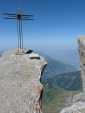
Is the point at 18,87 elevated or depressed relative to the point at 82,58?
elevated

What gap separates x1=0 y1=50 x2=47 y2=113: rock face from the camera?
898 cm

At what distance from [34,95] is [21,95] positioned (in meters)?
0.45

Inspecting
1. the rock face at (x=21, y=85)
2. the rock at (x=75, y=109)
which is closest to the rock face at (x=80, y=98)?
the rock at (x=75, y=109)

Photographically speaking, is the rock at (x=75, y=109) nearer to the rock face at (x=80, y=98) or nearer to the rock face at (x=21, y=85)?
the rock face at (x=80, y=98)

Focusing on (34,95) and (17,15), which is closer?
(34,95)

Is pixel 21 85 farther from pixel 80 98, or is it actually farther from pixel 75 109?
pixel 80 98

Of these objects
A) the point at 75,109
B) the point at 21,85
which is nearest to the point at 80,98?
the point at 75,109

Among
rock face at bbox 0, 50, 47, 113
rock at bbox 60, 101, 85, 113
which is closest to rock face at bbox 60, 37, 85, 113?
rock at bbox 60, 101, 85, 113

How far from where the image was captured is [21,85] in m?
9.67

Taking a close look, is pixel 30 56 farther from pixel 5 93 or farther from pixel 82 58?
pixel 82 58

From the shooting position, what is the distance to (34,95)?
916cm

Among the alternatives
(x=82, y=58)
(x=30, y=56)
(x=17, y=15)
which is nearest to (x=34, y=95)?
(x=30, y=56)

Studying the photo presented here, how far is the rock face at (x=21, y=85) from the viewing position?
8.98m

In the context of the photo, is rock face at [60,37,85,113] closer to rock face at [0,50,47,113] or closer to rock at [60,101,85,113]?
rock at [60,101,85,113]
